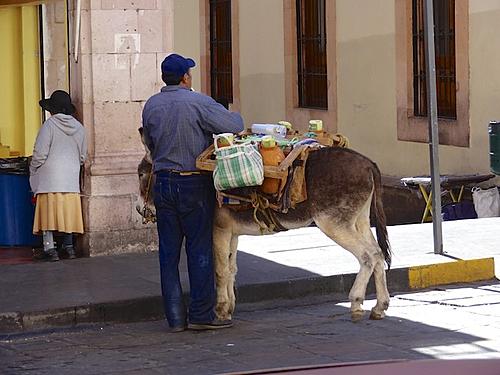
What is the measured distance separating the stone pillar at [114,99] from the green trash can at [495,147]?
435cm

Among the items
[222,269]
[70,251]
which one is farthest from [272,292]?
[70,251]

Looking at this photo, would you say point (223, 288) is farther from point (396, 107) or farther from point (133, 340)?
point (396, 107)

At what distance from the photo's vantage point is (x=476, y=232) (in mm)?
12859

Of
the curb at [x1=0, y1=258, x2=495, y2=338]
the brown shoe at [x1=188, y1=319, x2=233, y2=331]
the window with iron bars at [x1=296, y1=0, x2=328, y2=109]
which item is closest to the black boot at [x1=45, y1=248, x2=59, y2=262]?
the curb at [x1=0, y1=258, x2=495, y2=338]

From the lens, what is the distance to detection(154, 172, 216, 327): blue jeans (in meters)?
8.88

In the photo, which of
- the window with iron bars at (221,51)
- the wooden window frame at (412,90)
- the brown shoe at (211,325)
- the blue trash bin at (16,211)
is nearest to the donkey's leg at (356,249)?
the brown shoe at (211,325)

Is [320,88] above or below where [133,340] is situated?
above

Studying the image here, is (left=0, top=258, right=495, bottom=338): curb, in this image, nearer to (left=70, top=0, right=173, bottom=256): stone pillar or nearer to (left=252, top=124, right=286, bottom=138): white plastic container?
(left=252, top=124, right=286, bottom=138): white plastic container

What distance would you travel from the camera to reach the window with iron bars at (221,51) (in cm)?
2331

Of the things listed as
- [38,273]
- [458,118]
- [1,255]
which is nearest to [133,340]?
[38,273]

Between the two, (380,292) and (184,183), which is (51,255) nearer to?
(184,183)

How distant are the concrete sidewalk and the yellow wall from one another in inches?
219

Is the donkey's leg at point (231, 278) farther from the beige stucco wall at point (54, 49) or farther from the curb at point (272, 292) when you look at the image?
the beige stucco wall at point (54, 49)

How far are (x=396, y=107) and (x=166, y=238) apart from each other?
9812 mm
